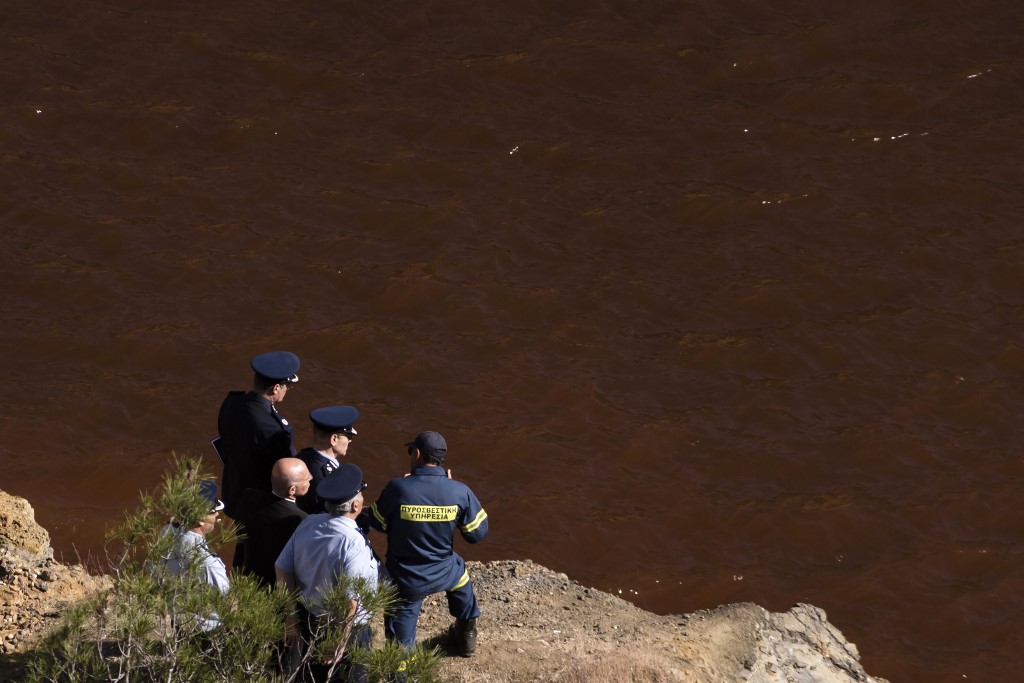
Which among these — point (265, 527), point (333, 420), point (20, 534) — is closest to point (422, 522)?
point (333, 420)

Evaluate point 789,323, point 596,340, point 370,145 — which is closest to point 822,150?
point 789,323

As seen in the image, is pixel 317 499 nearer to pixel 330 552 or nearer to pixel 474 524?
pixel 330 552

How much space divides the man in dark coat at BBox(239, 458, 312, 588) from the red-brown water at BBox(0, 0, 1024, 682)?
4.86 metres

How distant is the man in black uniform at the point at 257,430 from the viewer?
689 centimetres

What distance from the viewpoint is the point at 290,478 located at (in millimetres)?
6445

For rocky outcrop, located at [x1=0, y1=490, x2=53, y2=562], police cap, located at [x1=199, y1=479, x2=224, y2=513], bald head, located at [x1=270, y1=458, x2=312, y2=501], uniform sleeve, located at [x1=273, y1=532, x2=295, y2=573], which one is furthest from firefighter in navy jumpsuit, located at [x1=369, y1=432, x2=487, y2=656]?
rocky outcrop, located at [x1=0, y1=490, x2=53, y2=562]

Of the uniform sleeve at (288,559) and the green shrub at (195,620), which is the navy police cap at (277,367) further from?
the uniform sleeve at (288,559)

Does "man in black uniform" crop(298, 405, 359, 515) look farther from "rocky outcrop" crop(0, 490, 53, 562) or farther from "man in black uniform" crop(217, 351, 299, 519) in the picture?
"rocky outcrop" crop(0, 490, 53, 562)

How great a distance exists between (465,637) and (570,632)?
32.3 inches

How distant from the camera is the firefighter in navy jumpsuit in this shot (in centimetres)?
687

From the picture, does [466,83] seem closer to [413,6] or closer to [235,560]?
[413,6]

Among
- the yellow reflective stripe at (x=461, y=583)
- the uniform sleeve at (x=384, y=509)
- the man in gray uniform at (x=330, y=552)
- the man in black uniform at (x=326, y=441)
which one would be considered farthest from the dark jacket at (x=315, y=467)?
the yellow reflective stripe at (x=461, y=583)

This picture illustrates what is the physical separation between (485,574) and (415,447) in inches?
102

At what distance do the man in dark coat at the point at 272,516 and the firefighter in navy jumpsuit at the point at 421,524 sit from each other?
522 mm
